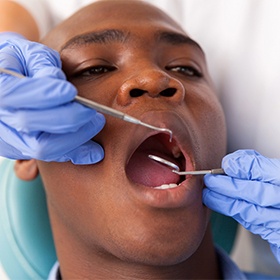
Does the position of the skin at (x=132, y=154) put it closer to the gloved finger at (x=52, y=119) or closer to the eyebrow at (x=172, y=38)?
the eyebrow at (x=172, y=38)

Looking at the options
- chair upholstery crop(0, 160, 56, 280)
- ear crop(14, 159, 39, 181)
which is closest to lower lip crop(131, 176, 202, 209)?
ear crop(14, 159, 39, 181)

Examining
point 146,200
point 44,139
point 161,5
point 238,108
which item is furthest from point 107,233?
point 161,5

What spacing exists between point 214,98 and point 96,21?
1.28 feet

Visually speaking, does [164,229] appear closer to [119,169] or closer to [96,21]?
[119,169]

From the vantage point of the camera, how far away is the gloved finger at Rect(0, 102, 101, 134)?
1006mm

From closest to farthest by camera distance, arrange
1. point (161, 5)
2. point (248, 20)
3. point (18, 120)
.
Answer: point (18, 120)
point (248, 20)
point (161, 5)

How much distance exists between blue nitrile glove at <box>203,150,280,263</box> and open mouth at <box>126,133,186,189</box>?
94mm

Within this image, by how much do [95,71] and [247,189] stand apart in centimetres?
50

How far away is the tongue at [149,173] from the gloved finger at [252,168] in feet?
0.44

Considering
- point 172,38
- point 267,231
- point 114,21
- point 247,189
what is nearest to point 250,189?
point 247,189

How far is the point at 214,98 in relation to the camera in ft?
4.59

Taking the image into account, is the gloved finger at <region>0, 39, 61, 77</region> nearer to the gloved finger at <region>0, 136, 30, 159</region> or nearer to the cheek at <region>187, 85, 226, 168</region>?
the gloved finger at <region>0, 136, 30, 159</region>

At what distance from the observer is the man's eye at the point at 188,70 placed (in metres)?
1.39

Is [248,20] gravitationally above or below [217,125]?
above
